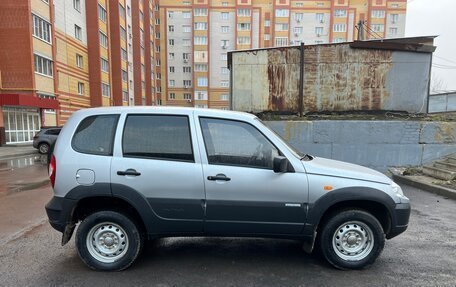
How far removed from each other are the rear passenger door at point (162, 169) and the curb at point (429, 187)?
6.43 m

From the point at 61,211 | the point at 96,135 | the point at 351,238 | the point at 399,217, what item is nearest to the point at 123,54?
the point at 96,135

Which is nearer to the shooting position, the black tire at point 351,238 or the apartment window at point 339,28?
the black tire at point 351,238

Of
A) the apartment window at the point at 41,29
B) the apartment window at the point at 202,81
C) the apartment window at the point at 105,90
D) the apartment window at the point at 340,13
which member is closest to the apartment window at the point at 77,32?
the apartment window at the point at 105,90

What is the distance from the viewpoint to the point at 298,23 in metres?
64.2

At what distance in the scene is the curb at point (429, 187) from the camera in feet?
23.4

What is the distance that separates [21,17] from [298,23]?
52.8 metres

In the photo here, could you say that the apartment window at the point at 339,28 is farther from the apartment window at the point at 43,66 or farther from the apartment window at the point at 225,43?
the apartment window at the point at 43,66

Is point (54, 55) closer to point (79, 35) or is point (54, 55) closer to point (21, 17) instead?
point (21, 17)

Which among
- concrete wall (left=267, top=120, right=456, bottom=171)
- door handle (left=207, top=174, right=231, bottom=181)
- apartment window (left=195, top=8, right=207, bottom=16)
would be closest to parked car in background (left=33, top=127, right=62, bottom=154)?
concrete wall (left=267, top=120, right=456, bottom=171)

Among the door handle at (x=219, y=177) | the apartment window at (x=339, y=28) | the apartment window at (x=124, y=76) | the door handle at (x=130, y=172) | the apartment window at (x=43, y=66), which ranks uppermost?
the apartment window at (x=339, y=28)

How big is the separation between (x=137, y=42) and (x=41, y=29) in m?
27.3

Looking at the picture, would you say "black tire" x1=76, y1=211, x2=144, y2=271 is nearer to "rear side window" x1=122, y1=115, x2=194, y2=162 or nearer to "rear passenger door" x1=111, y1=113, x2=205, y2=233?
"rear passenger door" x1=111, y1=113, x2=205, y2=233

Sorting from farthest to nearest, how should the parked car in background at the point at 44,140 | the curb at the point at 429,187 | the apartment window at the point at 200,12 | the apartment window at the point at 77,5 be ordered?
the apartment window at the point at 200,12, the apartment window at the point at 77,5, the parked car in background at the point at 44,140, the curb at the point at 429,187

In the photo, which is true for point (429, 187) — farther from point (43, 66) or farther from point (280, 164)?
point (43, 66)
